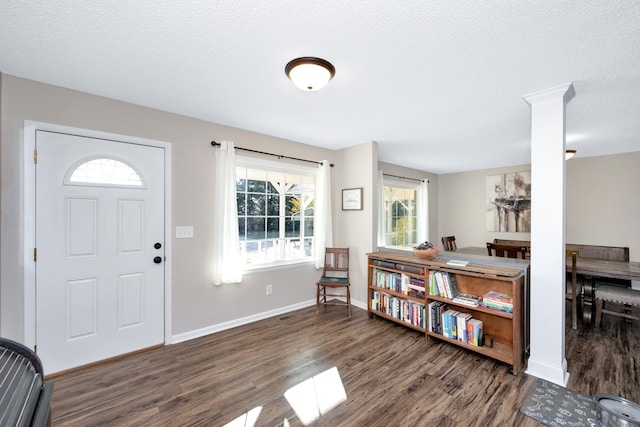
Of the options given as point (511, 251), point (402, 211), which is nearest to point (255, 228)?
point (511, 251)

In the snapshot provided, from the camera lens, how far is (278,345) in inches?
109

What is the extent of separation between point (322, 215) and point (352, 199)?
1.68ft

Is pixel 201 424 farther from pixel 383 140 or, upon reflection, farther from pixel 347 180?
pixel 383 140

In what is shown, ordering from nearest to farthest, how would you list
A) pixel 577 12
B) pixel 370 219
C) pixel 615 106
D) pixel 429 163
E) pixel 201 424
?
→ pixel 577 12
pixel 201 424
pixel 615 106
pixel 370 219
pixel 429 163

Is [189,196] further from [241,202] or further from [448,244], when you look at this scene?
[448,244]

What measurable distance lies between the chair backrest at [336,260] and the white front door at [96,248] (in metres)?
2.14

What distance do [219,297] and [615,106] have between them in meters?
4.51

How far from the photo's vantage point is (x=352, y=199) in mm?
3998

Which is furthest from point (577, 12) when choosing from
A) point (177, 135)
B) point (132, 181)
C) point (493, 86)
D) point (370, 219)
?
point (132, 181)

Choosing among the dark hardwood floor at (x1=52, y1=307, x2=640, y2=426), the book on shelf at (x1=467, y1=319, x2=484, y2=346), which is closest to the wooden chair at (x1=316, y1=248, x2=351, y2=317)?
the dark hardwood floor at (x1=52, y1=307, x2=640, y2=426)

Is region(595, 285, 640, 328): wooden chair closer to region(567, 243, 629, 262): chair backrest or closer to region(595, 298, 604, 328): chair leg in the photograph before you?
region(595, 298, 604, 328): chair leg

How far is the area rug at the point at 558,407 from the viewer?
68.8 inches

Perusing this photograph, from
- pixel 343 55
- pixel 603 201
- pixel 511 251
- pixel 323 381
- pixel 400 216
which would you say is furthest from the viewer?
pixel 400 216

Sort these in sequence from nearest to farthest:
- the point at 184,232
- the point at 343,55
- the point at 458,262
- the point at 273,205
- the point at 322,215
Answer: the point at 343,55, the point at 458,262, the point at 184,232, the point at 273,205, the point at 322,215
